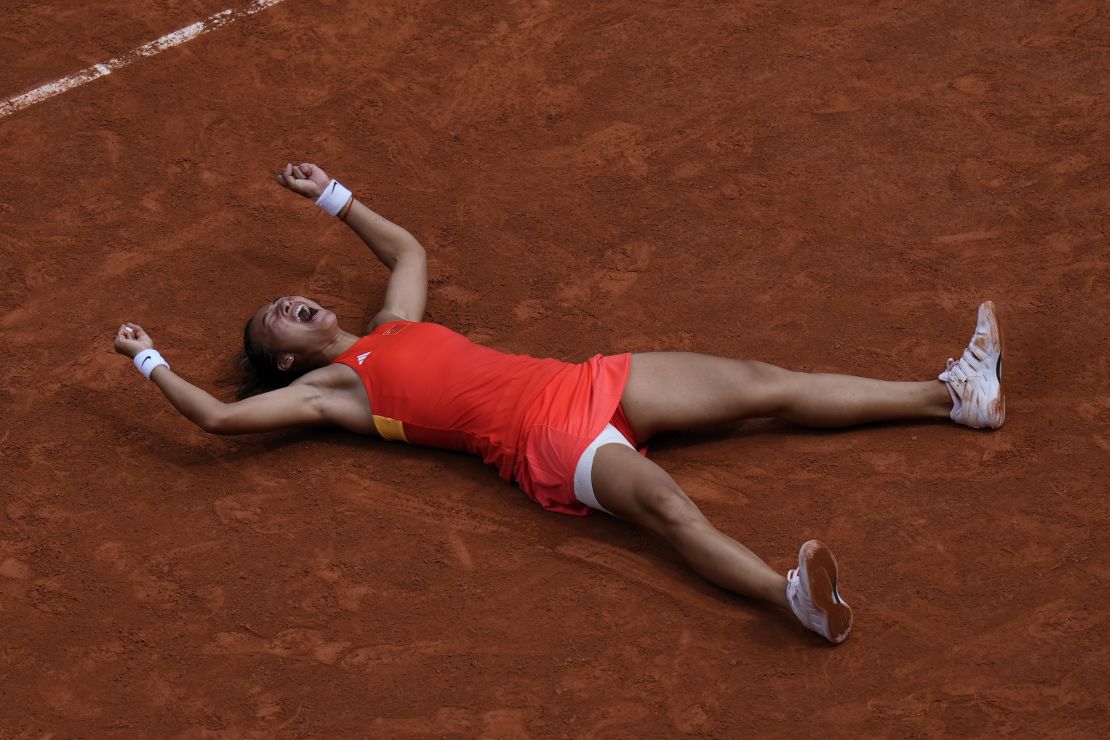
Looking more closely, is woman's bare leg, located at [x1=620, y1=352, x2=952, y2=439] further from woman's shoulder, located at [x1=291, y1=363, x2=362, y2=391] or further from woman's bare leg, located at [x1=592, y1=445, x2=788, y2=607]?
woman's shoulder, located at [x1=291, y1=363, x2=362, y2=391]

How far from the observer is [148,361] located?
6.00m

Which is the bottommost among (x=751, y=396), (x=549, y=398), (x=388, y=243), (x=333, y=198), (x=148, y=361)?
(x=751, y=396)

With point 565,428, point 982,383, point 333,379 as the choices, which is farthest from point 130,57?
point 982,383

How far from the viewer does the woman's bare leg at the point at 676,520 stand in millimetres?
5098

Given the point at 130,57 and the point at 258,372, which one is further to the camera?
the point at 130,57

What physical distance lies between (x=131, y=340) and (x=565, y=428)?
6.81 feet

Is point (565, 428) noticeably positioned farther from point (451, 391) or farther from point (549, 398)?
point (451, 391)

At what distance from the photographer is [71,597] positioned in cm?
547

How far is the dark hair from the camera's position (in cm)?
616

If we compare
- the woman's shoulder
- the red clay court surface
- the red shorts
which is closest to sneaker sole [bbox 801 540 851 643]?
the red clay court surface

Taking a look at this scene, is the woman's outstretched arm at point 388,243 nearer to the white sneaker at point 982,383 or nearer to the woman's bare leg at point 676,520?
the woman's bare leg at point 676,520

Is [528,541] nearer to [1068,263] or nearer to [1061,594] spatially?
[1061,594]

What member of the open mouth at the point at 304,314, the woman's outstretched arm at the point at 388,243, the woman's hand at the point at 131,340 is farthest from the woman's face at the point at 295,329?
the woman's hand at the point at 131,340

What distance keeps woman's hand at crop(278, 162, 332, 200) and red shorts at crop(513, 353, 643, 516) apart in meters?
1.75
